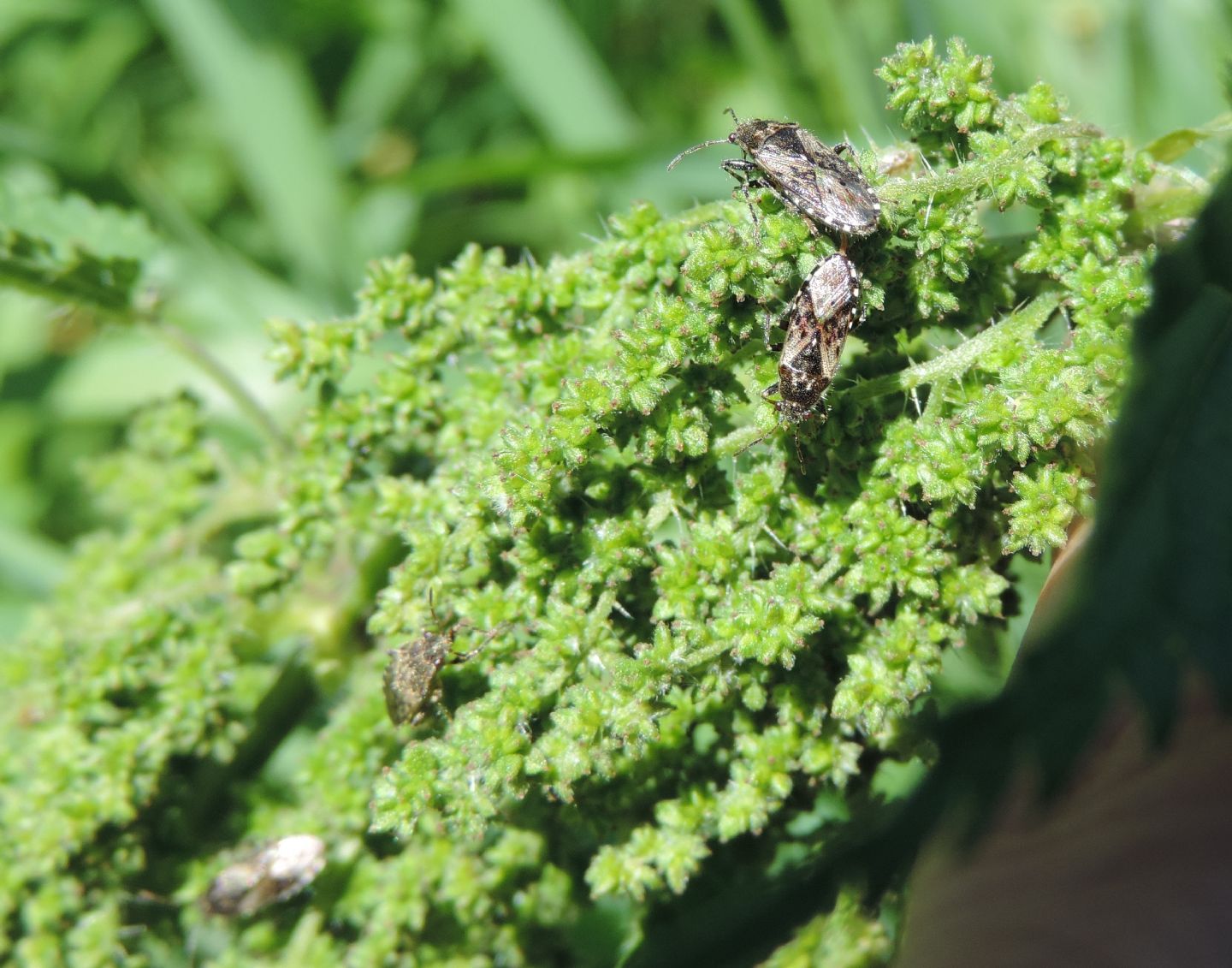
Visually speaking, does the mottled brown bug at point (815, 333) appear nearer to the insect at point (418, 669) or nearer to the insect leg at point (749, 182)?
the insect leg at point (749, 182)

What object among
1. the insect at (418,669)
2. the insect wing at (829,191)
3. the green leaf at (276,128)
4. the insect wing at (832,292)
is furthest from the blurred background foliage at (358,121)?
the insect wing at (832,292)

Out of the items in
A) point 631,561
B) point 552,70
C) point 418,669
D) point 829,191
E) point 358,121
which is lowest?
point 631,561

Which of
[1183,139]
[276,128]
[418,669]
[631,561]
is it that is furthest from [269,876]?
[276,128]

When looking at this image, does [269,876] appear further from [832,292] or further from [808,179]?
[808,179]

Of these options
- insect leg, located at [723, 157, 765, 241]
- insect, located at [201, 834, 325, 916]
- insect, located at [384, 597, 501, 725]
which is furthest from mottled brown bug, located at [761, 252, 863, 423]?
insect, located at [201, 834, 325, 916]

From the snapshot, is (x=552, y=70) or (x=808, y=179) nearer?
(x=808, y=179)

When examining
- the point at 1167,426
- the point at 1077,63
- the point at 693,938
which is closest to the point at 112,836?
the point at 693,938
